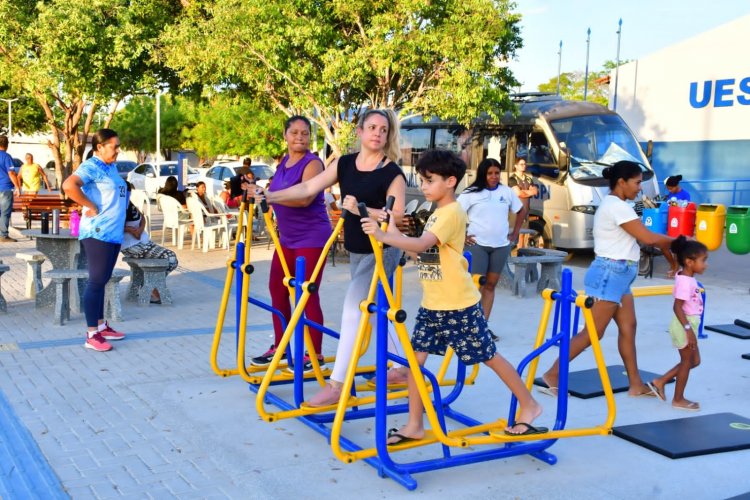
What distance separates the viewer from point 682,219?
39.3 ft

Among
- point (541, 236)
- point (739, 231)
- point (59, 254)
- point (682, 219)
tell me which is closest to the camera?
point (59, 254)

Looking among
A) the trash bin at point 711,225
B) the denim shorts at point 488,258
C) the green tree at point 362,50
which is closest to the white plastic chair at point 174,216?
the green tree at point 362,50

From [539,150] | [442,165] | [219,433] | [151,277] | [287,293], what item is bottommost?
[219,433]

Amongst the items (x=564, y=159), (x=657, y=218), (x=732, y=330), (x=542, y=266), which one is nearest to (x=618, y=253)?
(x=732, y=330)

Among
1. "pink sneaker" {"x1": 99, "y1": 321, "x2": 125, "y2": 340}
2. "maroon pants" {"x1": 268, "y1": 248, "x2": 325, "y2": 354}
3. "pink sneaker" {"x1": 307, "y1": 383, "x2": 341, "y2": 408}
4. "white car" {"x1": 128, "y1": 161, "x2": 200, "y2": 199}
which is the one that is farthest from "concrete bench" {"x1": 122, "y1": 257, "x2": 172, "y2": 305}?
"white car" {"x1": 128, "y1": 161, "x2": 200, "y2": 199}

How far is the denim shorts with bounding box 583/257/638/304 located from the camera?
5465 mm

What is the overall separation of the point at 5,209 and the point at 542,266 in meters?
9.75

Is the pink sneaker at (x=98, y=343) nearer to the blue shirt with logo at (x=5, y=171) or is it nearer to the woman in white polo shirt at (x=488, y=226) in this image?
the woman in white polo shirt at (x=488, y=226)

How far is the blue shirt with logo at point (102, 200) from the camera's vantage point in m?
6.63

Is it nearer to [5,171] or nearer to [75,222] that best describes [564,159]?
[75,222]

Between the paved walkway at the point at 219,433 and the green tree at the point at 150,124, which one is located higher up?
the green tree at the point at 150,124

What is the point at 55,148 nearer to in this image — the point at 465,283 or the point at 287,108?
the point at 287,108

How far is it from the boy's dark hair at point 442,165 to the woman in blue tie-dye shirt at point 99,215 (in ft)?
11.1

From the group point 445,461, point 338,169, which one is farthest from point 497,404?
point 338,169
